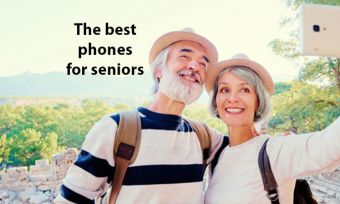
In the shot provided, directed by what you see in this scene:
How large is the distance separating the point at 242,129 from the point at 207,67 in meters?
0.17

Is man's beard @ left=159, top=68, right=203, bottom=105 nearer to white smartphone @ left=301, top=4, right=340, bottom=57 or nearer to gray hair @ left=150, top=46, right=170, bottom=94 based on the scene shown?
gray hair @ left=150, top=46, right=170, bottom=94

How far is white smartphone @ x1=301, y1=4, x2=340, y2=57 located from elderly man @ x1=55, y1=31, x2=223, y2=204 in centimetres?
39

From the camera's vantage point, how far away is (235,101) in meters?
0.77

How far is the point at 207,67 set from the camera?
856 millimetres

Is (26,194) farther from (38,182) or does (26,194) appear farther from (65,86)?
(65,86)

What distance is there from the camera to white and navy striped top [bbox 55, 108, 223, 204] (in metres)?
0.69

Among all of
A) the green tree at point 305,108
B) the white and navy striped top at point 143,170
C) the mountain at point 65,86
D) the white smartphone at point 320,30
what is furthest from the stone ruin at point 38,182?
the white smartphone at point 320,30

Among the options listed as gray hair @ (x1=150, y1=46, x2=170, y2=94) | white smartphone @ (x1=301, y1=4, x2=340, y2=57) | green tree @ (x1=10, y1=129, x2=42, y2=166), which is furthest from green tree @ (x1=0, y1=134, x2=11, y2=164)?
white smartphone @ (x1=301, y1=4, x2=340, y2=57)

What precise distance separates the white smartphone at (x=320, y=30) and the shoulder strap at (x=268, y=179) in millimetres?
314

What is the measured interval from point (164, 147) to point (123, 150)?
86 mm

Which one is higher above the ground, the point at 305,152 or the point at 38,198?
the point at 305,152

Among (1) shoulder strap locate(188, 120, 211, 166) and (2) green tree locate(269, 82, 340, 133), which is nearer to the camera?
(1) shoulder strap locate(188, 120, 211, 166)

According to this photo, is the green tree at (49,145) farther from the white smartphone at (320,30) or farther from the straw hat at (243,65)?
the white smartphone at (320,30)

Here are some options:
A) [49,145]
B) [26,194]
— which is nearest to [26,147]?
[49,145]
